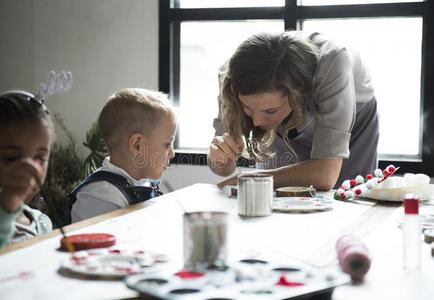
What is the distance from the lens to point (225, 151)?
2260 millimetres

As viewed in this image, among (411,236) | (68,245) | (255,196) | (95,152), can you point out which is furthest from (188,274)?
(95,152)

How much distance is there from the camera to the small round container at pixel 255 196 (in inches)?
66.3

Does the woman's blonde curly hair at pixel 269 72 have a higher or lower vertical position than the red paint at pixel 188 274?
higher

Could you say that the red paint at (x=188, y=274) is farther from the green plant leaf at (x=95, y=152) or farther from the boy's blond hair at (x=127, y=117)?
the green plant leaf at (x=95, y=152)

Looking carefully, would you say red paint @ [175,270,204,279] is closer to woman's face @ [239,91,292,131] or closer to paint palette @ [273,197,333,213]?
paint palette @ [273,197,333,213]

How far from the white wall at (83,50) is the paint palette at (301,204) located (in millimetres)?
2445

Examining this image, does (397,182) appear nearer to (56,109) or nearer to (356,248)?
(356,248)

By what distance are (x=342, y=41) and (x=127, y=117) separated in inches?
76.7

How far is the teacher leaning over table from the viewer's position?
2.08 meters

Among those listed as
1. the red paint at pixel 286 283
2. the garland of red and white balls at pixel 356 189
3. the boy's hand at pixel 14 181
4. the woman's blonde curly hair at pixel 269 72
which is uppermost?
the woman's blonde curly hair at pixel 269 72

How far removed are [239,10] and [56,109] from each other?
1.48m

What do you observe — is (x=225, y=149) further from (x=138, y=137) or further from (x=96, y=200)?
(x=96, y=200)

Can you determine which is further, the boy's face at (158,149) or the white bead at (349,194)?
the boy's face at (158,149)

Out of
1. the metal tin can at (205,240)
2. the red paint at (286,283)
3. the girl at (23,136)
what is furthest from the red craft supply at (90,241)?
the red paint at (286,283)
